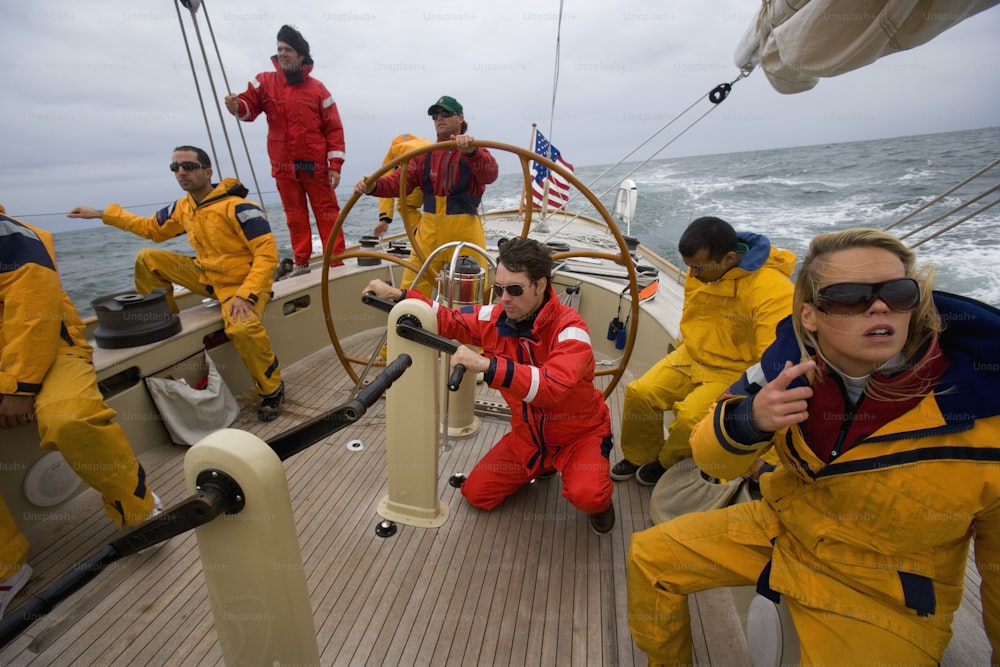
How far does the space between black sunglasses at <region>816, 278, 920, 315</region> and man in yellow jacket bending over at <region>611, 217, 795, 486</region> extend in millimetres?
885

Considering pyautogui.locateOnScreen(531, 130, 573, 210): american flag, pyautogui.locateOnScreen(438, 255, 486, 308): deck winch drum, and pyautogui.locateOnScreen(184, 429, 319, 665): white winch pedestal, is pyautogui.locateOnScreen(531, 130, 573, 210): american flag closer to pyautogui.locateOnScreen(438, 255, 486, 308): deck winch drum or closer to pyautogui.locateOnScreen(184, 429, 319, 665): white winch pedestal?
pyautogui.locateOnScreen(438, 255, 486, 308): deck winch drum

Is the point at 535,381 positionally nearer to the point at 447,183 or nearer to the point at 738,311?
the point at 738,311

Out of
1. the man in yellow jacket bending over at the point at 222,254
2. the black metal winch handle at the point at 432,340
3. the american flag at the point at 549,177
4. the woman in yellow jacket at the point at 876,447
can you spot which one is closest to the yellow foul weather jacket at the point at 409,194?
the man in yellow jacket bending over at the point at 222,254

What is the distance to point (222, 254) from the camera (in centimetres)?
261

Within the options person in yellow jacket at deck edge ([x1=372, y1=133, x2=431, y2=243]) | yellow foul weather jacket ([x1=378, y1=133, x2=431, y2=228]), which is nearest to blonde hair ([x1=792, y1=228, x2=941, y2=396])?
person in yellow jacket at deck edge ([x1=372, y1=133, x2=431, y2=243])

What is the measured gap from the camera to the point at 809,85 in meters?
2.42

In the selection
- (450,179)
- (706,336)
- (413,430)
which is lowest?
(413,430)

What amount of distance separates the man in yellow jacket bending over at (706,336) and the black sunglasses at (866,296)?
0.89m

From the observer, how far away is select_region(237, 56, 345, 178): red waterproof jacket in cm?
338

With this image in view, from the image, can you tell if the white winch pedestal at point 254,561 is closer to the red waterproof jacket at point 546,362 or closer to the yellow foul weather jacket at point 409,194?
the red waterproof jacket at point 546,362

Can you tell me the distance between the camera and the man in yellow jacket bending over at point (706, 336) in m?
1.82

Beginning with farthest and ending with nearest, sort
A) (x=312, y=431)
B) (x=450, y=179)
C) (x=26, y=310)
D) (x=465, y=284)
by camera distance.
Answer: (x=450, y=179) → (x=465, y=284) → (x=26, y=310) → (x=312, y=431)

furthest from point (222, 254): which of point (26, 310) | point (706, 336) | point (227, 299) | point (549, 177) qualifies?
point (549, 177)

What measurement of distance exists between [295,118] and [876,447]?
3736 mm
